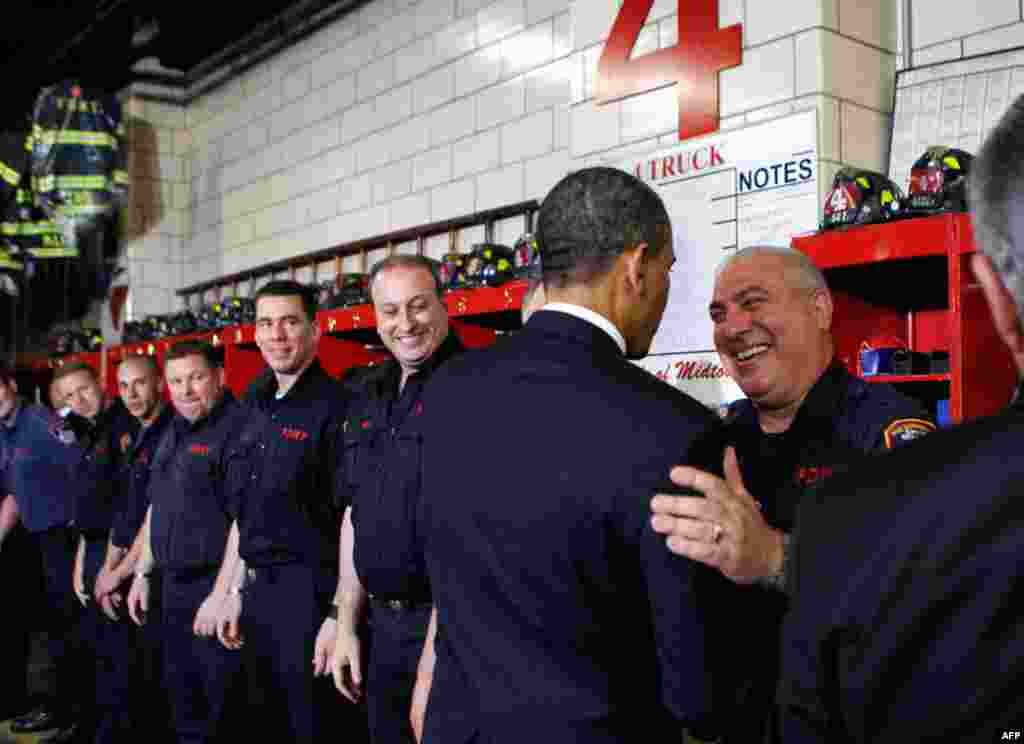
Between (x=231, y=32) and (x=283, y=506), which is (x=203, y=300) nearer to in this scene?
(x=231, y=32)

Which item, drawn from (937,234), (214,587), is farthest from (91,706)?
(937,234)

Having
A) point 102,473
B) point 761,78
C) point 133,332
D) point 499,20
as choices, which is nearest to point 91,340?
point 133,332

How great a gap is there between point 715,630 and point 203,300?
702cm

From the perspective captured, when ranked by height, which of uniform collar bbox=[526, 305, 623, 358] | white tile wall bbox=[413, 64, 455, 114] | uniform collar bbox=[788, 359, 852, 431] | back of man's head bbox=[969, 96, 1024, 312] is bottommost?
uniform collar bbox=[788, 359, 852, 431]

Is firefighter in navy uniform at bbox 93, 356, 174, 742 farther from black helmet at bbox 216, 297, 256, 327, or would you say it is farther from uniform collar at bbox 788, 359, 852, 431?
uniform collar at bbox 788, 359, 852, 431

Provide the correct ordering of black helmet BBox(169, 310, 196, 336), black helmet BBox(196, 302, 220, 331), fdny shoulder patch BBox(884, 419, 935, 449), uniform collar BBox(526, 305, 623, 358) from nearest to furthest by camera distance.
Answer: uniform collar BBox(526, 305, 623, 358)
fdny shoulder patch BBox(884, 419, 935, 449)
black helmet BBox(196, 302, 220, 331)
black helmet BBox(169, 310, 196, 336)

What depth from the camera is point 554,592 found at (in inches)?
51.4

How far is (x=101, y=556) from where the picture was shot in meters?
4.91

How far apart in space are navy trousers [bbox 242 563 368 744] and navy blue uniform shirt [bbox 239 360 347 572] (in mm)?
72

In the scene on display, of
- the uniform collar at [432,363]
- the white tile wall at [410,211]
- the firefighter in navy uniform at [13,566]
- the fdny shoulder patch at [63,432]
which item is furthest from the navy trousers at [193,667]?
the white tile wall at [410,211]

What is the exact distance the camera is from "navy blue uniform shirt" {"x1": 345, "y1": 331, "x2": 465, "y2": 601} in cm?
255

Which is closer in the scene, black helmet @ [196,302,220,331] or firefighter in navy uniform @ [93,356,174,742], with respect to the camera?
firefighter in navy uniform @ [93,356,174,742]

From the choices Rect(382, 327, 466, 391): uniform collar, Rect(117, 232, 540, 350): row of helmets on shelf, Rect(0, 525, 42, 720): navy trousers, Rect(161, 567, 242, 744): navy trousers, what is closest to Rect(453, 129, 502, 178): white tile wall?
Rect(117, 232, 540, 350): row of helmets on shelf

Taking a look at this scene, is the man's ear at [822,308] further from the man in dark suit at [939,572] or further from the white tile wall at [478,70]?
the white tile wall at [478,70]
